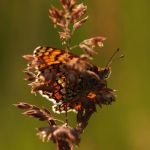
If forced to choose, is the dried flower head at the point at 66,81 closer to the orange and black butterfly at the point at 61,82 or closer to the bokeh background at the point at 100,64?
the orange and black butterfly at the point at 61,82

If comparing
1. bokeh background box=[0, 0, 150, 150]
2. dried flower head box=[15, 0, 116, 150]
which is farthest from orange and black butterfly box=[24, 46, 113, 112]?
bokeh background box=[0, 0, 150, 150]

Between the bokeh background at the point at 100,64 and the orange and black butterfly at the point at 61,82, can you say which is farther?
the bokeh background at the point at 100,64

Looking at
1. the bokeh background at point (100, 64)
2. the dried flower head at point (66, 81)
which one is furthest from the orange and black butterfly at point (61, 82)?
the bokeh background at point (100, 64)

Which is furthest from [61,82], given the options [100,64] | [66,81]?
[100,64]

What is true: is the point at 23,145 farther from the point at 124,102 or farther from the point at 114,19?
the point at 114,19

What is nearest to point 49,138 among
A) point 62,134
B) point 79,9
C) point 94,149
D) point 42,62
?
point 62,134

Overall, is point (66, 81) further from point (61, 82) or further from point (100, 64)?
point (100, 64)

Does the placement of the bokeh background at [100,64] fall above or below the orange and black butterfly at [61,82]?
above
